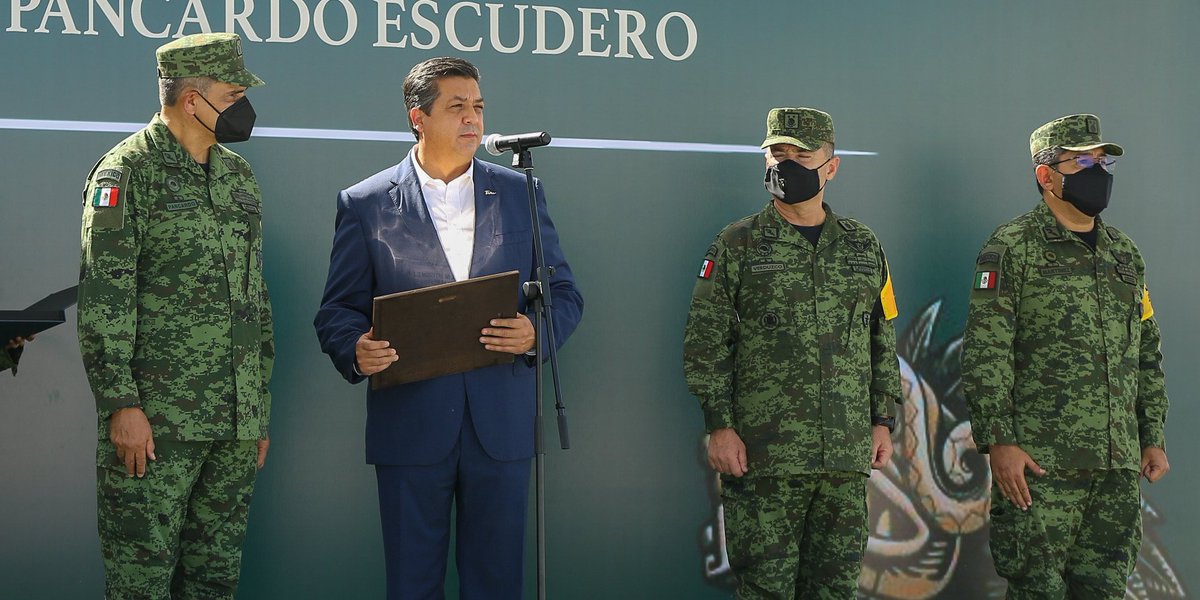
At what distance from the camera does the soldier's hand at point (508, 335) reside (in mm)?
2926

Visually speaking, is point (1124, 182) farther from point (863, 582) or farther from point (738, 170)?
point (863, 582)

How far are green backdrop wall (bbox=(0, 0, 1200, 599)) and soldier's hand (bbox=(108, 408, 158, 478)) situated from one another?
89 cm

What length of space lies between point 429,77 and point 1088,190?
6.84ft

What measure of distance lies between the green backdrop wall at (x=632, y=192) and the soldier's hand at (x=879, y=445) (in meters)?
0.64

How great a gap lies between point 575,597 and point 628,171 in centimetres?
146

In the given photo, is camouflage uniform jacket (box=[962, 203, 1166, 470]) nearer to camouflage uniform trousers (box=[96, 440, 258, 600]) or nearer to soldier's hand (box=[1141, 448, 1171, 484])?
soldier's hand (box=[1141, 448, 1171, 484])

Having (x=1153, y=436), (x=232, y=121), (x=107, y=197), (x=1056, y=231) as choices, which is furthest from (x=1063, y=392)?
(x=107, y=197)

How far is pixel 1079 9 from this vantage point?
14.2ft

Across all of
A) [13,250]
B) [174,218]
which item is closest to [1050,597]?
[174,218]

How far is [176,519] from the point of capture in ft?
9.36

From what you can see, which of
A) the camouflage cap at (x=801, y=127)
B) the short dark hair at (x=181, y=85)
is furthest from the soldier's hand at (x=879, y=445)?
the short dark hair at (x=181, y=85)

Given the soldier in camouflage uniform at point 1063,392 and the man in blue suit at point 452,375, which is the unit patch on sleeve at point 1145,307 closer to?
the soldier in camouflage uniform at point 1063,392

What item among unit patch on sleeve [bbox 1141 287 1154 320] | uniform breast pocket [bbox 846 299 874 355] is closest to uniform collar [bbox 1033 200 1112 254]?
unit patch on sleeve [bbox 1141 287 1154 320]

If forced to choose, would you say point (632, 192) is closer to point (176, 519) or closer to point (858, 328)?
point (858, 328)
